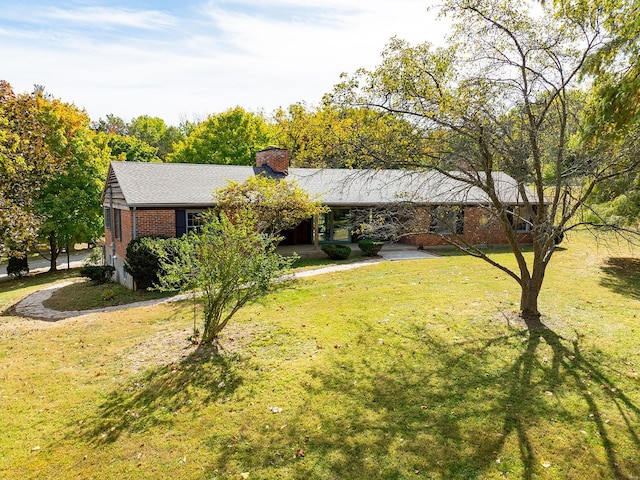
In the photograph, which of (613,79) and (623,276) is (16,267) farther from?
(623,276)

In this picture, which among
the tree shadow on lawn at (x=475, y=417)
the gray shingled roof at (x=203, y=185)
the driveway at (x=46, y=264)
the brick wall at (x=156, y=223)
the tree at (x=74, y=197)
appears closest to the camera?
the tree shadow on lawn at (x=475, y=417)

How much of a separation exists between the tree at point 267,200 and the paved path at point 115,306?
7.18 feet

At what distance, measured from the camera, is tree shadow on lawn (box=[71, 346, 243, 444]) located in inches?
208

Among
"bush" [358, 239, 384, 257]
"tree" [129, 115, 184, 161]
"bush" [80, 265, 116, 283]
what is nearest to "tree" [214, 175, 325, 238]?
"bush" [358, 239, 384, 257]

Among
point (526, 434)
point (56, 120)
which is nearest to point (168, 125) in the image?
point (56, 120)

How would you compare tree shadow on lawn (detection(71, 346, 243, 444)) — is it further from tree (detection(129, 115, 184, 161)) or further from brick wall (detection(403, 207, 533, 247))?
tree (detection(129, 115, 184, 161))

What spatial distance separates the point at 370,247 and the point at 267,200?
5.95 m

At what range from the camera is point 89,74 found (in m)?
12.9

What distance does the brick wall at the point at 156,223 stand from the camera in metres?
14.8

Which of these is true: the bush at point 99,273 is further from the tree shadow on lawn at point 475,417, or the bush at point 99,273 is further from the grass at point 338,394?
the tree shadow on lawn at point 475,417

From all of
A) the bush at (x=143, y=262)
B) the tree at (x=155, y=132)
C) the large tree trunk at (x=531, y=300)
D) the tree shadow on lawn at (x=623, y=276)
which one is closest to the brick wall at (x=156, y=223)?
the bush at (x=143, y=262)

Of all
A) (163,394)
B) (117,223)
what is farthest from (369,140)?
(117,223)

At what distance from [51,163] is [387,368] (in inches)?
488

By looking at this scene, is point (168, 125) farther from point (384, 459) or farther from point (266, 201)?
point (384, 459)
